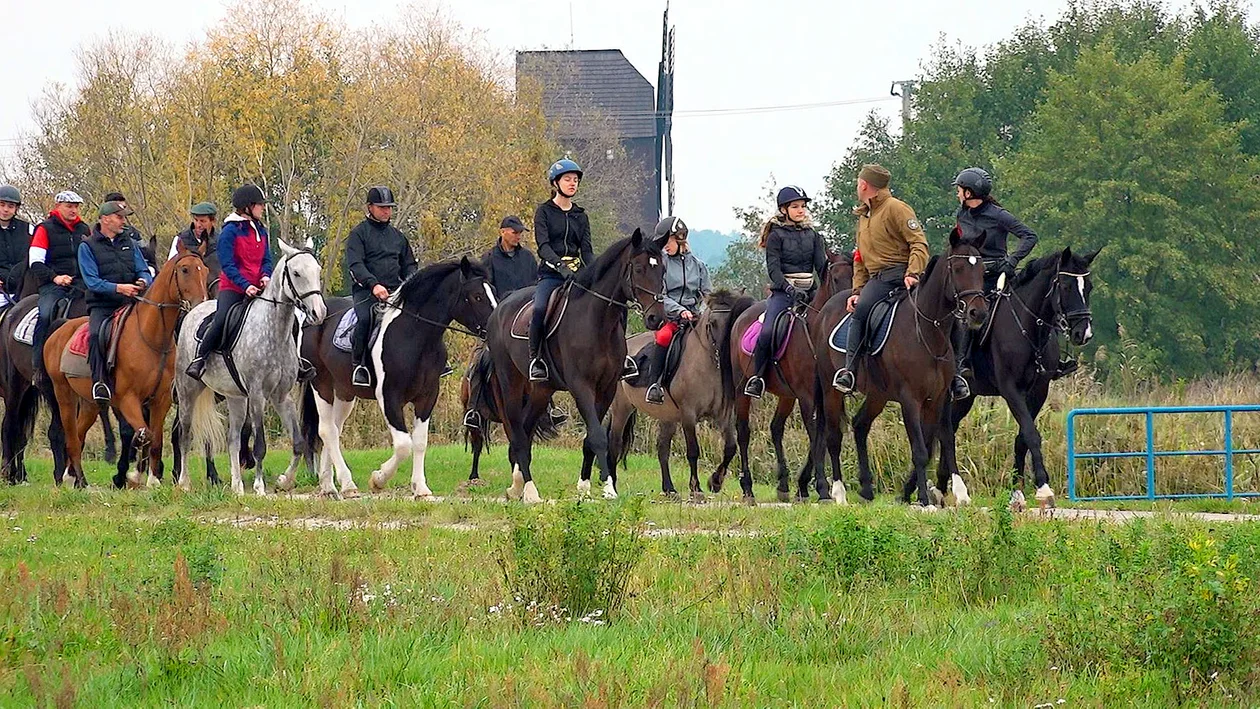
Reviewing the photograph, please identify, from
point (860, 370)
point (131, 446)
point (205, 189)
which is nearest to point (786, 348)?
point (860, 370)

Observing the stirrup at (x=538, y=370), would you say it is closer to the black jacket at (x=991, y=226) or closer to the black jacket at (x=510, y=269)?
the black jacket at (x=510, y=269)

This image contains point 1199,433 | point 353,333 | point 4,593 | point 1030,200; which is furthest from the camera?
point 1030,200

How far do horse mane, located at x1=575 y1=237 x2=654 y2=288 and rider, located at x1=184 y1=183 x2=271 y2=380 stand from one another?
137 inches

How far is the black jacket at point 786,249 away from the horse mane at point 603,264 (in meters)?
1.98

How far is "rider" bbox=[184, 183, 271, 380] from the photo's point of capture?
1695cm

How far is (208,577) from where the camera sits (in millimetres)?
9297

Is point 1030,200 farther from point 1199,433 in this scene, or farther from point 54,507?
point 54,507

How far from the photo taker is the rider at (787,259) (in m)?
16.9

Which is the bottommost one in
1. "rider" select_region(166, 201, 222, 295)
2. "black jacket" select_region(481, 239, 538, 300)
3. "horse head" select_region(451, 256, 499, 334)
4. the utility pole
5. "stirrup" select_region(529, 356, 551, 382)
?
"stirrup" select_region(529, 356, 551, 382)

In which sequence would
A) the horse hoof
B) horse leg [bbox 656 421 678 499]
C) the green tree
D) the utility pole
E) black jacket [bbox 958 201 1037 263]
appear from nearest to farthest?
the horse hoof, black jacket [bbox 958 201 1037 263], horse leg [bbox 656 421 678 499], the green tree, the utility pole

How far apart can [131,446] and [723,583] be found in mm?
10519

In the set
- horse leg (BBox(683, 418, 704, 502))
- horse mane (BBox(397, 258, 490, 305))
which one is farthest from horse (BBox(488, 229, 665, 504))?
horse leg (BBox(683, 418, 704, 502))

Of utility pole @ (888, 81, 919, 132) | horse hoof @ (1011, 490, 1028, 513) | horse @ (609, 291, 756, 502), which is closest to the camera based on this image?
horse hoof @ (1011, 490, 1028, 513)

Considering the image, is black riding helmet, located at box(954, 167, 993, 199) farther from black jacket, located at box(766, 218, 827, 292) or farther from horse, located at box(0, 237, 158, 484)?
horse, located at box(0, 237, 158, 484)
